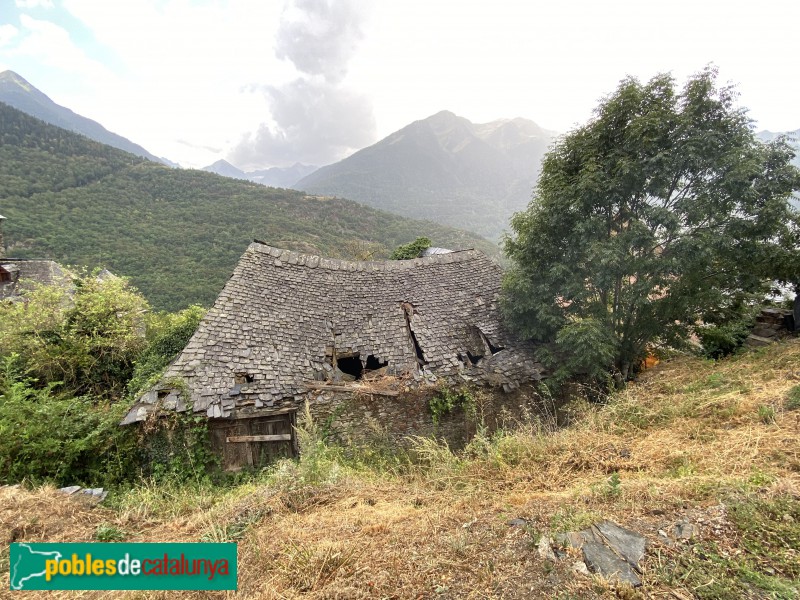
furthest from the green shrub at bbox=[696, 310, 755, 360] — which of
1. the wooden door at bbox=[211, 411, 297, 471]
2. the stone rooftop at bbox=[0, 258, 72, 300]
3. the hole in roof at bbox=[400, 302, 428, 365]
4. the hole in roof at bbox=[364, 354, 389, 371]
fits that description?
the stone rooftop at bbox=[0, 258, 72, 300]

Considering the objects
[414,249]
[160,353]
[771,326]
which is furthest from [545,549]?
[414,249]

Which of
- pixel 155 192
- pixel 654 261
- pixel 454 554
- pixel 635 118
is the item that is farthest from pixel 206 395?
pixel 155 192

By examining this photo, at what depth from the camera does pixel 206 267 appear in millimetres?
34938

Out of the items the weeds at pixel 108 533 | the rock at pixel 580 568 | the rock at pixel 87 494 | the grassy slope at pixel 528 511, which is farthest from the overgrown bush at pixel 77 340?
the rock at pixel 580 568

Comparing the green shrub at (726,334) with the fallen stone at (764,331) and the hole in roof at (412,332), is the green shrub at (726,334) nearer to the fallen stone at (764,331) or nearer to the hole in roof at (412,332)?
the fallen stone at (764,331)

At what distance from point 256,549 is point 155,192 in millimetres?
60336

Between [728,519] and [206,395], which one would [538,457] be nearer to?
[728,519]

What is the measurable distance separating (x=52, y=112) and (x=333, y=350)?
261 metres

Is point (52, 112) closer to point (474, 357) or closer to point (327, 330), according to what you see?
point (327, 330)

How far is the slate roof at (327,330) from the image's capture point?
7461 millimetres

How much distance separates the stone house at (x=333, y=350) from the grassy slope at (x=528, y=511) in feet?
6.35

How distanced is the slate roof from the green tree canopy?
1.91 metres

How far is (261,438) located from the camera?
295 inches

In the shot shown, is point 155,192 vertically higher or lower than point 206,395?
higher
